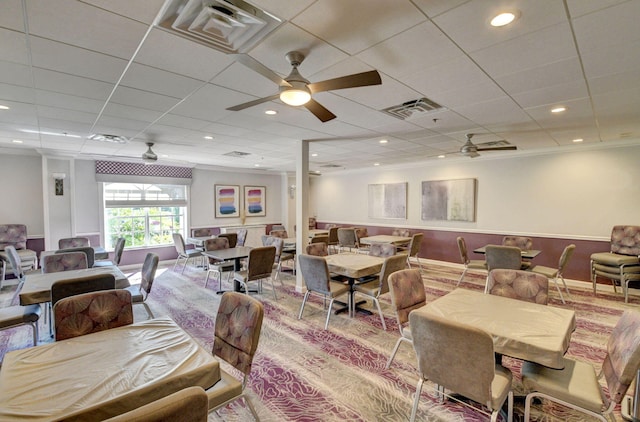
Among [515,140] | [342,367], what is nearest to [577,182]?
[515,140]

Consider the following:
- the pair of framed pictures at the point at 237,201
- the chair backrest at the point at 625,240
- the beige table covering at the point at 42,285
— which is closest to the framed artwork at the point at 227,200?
the pair of framed pictures at the point at 237,201

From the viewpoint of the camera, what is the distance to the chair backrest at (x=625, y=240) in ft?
15.2

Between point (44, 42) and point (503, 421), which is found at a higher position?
point (44, 42)

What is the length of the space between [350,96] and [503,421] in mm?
2903

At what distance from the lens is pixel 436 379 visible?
174 centimetres

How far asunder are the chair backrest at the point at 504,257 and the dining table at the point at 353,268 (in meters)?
1.80

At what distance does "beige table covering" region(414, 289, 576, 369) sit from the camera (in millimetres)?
1684

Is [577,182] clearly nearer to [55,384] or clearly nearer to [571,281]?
[571,281]

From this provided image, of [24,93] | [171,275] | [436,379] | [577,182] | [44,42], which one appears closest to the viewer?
[436,379]

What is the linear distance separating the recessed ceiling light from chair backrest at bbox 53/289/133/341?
303 cm

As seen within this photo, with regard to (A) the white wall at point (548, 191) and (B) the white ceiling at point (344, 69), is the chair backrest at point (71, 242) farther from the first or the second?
(A) the white wall at point (548, 191)

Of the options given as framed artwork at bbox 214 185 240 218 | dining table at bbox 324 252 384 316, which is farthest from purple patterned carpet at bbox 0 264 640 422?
framed artwork at bbox 214 185 240 218

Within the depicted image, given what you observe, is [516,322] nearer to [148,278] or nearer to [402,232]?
[148,278]

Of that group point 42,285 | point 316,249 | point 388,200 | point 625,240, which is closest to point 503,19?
point 316,249
